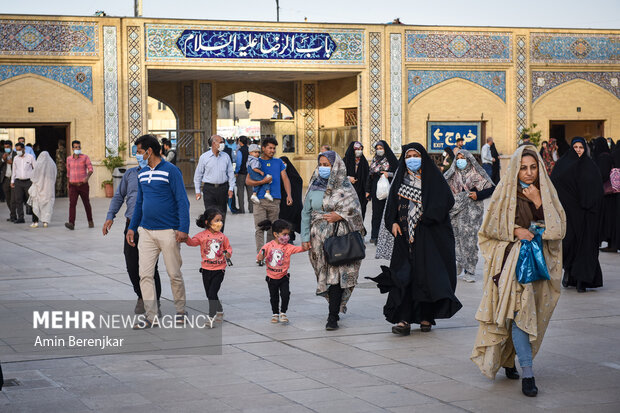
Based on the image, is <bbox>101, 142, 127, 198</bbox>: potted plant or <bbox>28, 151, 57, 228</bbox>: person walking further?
<bbox>101, 142, 127, 198</bbox>: potted plant

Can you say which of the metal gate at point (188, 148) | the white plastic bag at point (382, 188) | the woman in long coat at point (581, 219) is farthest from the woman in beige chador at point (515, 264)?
the metal gate at point (188, 148)

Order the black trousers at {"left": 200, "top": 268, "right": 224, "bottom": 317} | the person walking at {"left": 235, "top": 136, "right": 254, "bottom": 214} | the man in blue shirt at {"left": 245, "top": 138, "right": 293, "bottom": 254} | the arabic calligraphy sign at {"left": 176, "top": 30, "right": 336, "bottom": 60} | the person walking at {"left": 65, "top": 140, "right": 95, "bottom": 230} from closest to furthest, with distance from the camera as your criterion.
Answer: the black trousers at {"left": 200, "top": 268, "right": 224, "bottom": 317}
the man in blue shirt at {"left": 245, "top": 138, "right": 293, "bottom": 254}
the person walking at {"left": 65, "top": 140, "right": 95, "bottom": 230}
the person walking at {"left": 235, "top": 136, "right": 254, "bottom": 214}
the arabic calligraphy sign at {"left": 176, "top": 30, "right": 336, "bottom": 60}

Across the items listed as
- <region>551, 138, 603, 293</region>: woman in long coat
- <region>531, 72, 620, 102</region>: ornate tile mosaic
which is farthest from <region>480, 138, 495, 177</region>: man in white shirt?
<region>551, 138, 603, 293</region>: woman in long coat

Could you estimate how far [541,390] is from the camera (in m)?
5.29

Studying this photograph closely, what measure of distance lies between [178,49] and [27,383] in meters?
19.8

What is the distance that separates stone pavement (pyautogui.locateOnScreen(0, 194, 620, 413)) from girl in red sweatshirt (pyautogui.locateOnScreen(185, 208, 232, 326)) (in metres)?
0.21

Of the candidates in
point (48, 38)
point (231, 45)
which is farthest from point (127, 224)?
point (231, 45)

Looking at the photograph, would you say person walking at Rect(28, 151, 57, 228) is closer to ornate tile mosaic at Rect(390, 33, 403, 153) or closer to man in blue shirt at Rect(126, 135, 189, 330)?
man in blue shirt at Rect(126, 135, 189, 330)

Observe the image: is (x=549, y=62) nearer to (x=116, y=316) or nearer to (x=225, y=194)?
(x=225, y=194)

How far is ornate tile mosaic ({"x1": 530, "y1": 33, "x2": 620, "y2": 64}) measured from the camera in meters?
27.2

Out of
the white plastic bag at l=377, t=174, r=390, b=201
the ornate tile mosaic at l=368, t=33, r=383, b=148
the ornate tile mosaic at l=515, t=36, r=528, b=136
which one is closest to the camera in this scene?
the white plastic bag at l=377, t=174, r=390, b=201

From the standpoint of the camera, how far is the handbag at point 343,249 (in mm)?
7102

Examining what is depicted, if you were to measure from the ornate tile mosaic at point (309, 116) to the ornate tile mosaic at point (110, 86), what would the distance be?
6.95 meters

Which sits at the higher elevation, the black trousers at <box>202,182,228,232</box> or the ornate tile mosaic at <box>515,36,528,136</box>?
the ornate tile mosaic at <box>515,36,528,136</box>
